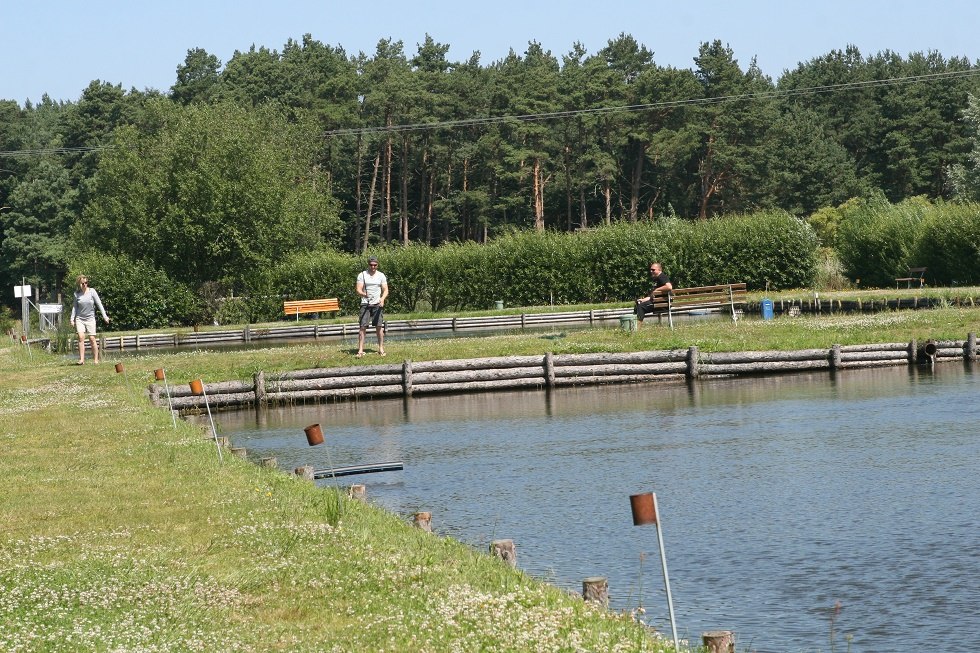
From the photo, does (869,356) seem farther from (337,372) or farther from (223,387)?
(223,387)

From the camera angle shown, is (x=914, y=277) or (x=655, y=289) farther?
(x=914, y=277)

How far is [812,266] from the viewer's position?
6147 centimetres

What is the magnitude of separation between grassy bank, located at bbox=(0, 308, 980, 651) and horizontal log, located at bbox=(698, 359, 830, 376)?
643 inches

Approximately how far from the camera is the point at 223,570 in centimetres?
1127

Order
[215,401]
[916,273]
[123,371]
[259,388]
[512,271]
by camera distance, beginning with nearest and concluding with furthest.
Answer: [123,371] → [215,401] → [259,388] → [916,273] → [512,271]

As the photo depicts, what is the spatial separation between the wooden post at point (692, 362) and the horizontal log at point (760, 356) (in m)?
0.33

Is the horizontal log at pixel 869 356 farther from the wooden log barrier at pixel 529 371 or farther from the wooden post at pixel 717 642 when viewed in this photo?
the wooden post at pixel 717 642

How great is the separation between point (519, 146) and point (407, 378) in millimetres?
75722

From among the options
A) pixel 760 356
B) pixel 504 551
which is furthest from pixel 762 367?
pixel 504 551

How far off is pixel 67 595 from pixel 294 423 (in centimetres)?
1791

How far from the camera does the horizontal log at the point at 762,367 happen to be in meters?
33.2

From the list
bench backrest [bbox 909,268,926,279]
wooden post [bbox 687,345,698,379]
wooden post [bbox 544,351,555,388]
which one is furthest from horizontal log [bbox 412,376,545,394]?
bench backrest [bbox 909,268,926,279]

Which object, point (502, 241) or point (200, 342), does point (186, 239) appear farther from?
point (502, 241)

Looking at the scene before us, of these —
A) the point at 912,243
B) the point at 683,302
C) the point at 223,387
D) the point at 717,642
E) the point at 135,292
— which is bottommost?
the point at 717,642
